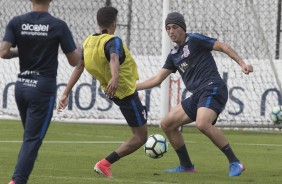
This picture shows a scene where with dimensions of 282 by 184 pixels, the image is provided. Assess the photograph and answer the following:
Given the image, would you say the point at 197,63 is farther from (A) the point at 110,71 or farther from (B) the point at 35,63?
(B) the point at 35,63

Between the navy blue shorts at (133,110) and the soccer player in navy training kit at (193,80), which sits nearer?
the navy blue shorts at (133,110)

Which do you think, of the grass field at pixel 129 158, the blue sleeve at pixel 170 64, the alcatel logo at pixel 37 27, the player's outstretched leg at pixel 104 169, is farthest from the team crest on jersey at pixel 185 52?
the alcatel logo at pixel 37 27

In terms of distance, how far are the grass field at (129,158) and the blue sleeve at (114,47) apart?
144cm

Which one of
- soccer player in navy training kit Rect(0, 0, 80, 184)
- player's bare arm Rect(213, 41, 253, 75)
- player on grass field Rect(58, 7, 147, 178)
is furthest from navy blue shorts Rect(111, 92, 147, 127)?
soccer player in navy training kit Rect(0, 0, 80, 184)

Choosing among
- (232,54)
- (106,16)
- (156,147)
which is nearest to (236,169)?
(156,147)

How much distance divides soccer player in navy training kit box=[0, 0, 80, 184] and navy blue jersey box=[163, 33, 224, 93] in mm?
3273

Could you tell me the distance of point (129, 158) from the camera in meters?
13.7

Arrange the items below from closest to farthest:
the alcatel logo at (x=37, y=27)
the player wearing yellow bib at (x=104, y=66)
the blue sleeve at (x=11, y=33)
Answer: the alcatel logo at (x=37, y=27)
the blue sleeve at (x=11, y=33)
the player wearing yellow bib at (x=104, y=66)

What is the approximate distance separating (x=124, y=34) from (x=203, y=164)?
31.9 ft

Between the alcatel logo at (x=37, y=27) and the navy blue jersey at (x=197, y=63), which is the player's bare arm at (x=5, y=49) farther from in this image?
the navy blue jersey at (x=197, y=63)

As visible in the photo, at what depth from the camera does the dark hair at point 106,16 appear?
35.3 ft

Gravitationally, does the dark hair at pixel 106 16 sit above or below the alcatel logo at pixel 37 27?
below

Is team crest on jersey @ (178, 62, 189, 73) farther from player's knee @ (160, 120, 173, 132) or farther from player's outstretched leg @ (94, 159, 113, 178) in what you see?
player's outstretched leg @ (94, 159, 113, 178)

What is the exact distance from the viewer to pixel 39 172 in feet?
37.1
